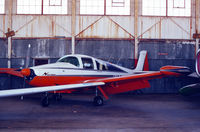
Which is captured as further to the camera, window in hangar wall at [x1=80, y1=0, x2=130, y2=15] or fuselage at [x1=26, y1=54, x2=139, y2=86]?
window in hangar wall at [x1=80, y1=0, x2=130, y2=15]

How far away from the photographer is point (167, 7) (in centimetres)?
1517

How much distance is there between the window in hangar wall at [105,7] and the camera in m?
15.0

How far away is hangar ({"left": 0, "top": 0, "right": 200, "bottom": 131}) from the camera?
48.1ft

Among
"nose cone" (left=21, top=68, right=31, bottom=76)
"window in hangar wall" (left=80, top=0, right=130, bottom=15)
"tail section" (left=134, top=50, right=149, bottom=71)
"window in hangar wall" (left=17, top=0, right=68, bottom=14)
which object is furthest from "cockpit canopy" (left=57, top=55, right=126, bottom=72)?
"window in hangar wall" (left=17, top=0, right=68, bottom=14)

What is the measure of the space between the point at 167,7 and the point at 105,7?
388cm

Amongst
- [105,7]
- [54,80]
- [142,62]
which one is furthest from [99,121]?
[105,7]

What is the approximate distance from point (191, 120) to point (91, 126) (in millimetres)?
2897

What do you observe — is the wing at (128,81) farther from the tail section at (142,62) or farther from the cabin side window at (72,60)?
the tail section at (142,62)

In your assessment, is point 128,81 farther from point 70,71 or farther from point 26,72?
point 26,72

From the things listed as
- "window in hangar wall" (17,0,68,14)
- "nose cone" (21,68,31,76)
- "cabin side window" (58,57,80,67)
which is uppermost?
"window in hangar wall" (17,0,68,14)

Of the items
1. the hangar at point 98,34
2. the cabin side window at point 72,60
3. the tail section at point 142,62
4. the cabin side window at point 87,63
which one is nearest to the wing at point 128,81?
the cabin side window at point 87,63

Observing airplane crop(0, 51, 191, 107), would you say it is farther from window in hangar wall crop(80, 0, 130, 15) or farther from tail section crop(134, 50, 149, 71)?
window in hangar wall crop(80, 0, 130, 15)

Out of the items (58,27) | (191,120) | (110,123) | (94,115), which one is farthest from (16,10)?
(191,120)

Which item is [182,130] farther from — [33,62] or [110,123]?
[33,62]
